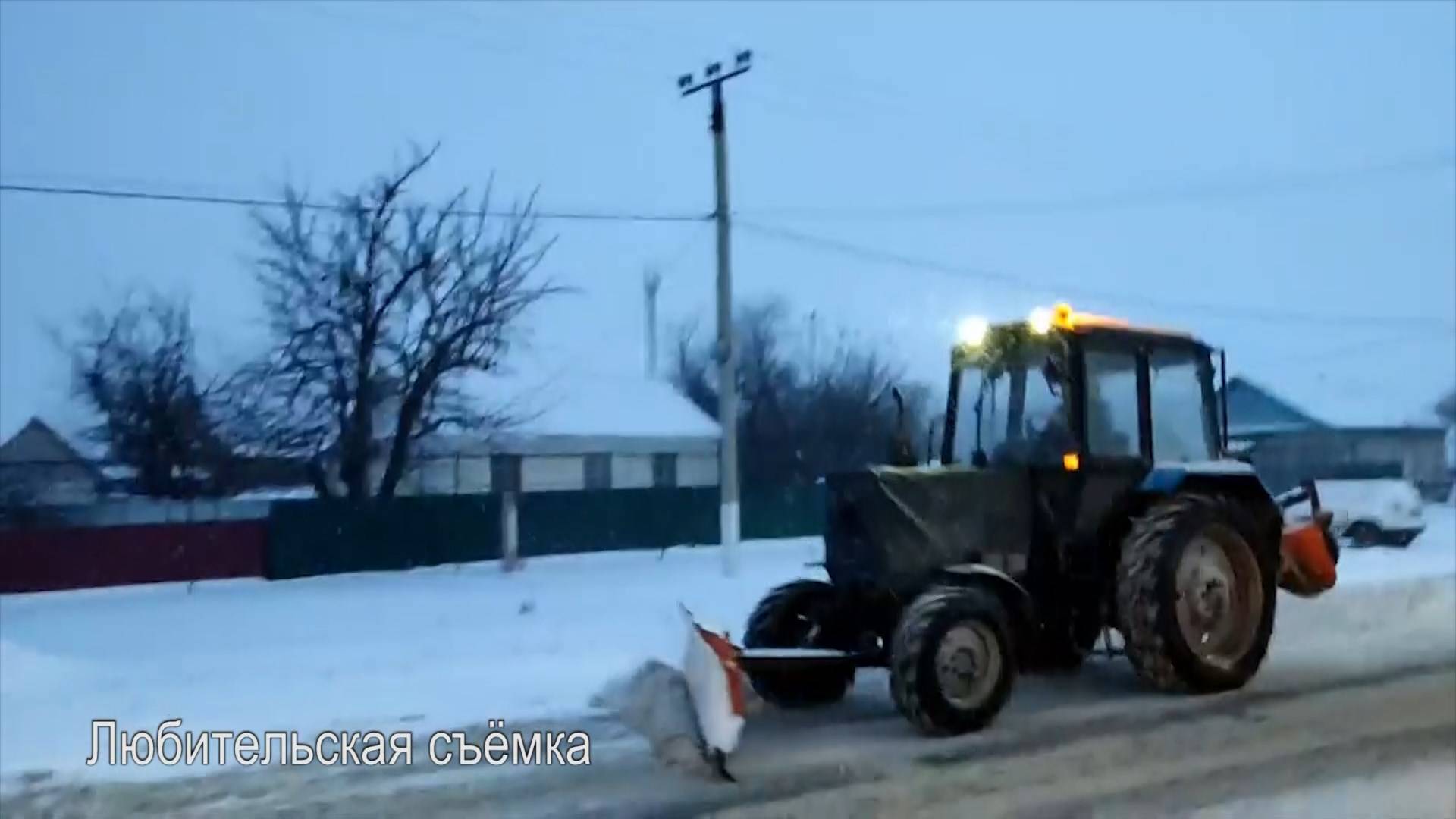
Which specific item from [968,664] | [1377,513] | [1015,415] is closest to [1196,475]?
[1015,415]

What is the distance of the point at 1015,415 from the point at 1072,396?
44cm

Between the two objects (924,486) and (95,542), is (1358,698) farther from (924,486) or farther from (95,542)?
(95,542)

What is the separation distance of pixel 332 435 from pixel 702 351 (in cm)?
3502

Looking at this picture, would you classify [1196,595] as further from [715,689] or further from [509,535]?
[509,535]

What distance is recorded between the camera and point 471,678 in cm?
1305

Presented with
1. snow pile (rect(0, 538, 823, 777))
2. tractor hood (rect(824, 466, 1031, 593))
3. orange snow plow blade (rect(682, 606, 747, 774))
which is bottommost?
snow pile (rect(0, 538, 823, 777))

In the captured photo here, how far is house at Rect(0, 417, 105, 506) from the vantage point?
3481 cm

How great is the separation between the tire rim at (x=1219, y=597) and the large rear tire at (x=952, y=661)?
5.43 ft

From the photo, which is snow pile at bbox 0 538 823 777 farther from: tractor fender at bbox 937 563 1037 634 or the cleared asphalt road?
tractor fender at bbox 937 563 1037 634

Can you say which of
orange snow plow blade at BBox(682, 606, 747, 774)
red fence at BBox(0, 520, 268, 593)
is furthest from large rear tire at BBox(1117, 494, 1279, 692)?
red fence at BBox(0, 520, 268, 593)

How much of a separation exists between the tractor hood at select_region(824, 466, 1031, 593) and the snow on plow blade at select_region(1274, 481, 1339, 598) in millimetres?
2712

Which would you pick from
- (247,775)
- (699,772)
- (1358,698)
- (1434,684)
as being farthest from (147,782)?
(1434,684)

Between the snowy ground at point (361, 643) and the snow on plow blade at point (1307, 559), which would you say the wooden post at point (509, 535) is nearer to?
the snowy ground at point (361, 643)

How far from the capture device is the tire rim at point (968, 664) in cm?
966
